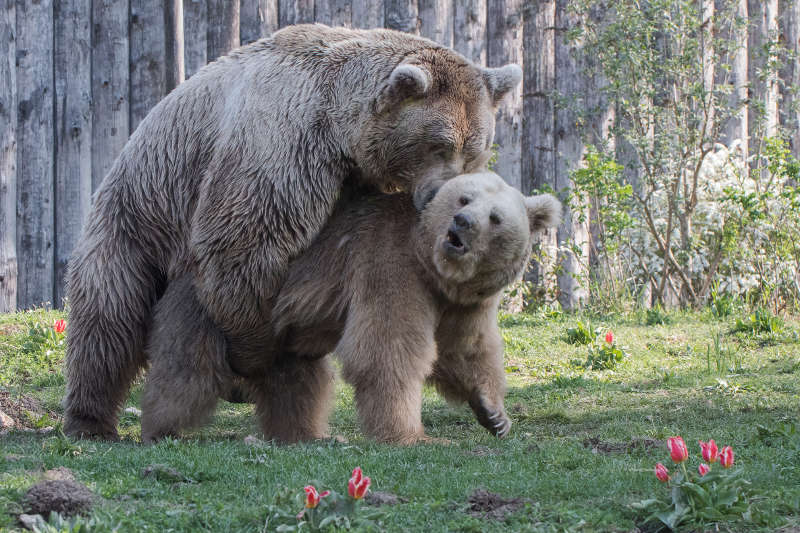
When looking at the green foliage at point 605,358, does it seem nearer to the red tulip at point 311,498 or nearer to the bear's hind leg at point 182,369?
the bear's hind leg at point 182,369

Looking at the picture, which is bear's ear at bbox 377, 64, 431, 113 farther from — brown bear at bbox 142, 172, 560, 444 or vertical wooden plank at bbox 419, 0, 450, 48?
vertical wooden plank at bbox 419, 0, 450, 48

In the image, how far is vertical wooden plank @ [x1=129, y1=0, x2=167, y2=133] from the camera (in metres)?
9.99

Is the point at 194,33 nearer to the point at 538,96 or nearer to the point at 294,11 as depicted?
the point at 294,11

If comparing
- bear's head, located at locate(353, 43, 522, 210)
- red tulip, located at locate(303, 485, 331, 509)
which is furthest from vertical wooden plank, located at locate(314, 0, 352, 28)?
red tulip, located at locate(303, 485, 331, 509)

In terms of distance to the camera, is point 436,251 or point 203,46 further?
point 203,46

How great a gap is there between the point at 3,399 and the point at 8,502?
3.37 meters

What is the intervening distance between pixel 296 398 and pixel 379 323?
1237 millimetres

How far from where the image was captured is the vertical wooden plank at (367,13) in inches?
401

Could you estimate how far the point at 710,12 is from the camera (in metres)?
10.7

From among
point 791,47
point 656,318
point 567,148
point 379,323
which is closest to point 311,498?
point 379,323

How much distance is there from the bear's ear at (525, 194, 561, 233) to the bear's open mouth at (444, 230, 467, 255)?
59 centimetres

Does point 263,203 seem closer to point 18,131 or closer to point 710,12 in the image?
point 18,131

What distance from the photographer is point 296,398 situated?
6.03 metres

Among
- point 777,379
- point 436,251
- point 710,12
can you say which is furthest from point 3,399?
point 710,12
